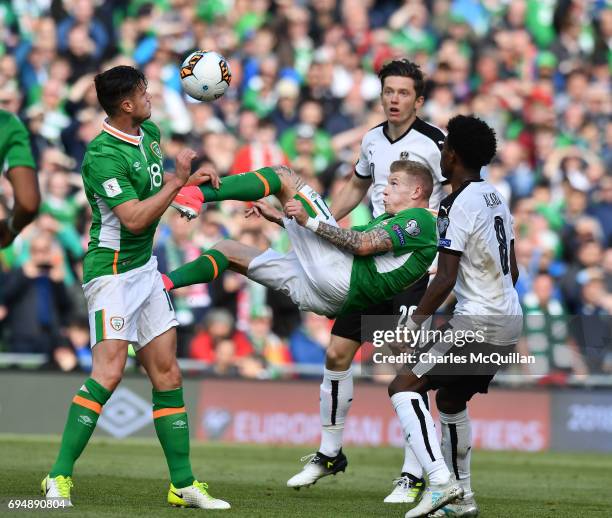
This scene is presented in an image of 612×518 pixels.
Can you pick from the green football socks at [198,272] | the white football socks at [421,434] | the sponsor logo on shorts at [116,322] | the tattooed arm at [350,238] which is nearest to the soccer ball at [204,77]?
the tattooed arm at [350,238]

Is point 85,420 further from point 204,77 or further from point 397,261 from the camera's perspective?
point 204,77

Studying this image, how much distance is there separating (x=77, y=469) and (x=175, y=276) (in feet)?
9.21

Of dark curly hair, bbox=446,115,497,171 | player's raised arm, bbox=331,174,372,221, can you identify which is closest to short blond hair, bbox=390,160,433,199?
dark curly hair, bbox=446,115,497,171

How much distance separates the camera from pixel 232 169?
16.6 metres

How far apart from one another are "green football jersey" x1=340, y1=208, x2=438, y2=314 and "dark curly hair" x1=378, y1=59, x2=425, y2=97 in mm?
1479

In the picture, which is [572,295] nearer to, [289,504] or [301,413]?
[301,413]

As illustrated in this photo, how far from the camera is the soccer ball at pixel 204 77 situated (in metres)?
8.64

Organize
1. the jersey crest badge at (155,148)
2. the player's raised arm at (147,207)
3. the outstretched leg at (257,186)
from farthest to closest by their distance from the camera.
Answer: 1. the outstretched leg at (257,186)
2. the jersey crest badge at (155,148)
3. the player's raised arm at (147,207)

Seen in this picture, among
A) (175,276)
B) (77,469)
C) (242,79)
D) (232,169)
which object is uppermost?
(242,79)

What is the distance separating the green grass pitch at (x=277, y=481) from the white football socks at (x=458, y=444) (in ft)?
1.08

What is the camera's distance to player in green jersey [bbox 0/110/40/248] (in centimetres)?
751

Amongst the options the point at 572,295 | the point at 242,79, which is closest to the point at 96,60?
the point at 242,79

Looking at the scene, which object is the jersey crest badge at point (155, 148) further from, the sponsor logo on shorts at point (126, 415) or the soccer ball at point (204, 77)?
the sponsor logo on shorts at point (126, 415)

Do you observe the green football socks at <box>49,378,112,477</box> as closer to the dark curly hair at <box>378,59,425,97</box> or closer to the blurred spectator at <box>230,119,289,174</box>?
the dark curly hair at <box>378,59,425,97</box>
